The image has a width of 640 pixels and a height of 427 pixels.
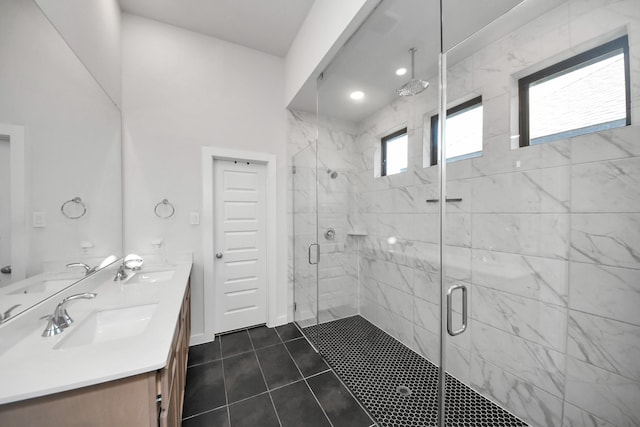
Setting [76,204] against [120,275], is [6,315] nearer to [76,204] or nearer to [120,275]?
[76,204]

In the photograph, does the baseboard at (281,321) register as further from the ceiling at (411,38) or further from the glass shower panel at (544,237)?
the ceiling at (411,38)

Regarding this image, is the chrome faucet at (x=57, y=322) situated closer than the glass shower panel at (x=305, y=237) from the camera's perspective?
Yes

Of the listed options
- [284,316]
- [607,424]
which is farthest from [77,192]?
[607,424]

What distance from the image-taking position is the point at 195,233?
96.0 inches

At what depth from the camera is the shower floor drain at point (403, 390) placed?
168 centimetres

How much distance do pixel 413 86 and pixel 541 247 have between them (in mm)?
1582

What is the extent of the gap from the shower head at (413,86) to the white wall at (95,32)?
2.26 metres

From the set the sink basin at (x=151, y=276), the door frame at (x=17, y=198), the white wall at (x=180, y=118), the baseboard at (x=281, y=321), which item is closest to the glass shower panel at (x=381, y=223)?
the baseboard at (x=281, y=321)

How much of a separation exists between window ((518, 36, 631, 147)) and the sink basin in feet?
9.52

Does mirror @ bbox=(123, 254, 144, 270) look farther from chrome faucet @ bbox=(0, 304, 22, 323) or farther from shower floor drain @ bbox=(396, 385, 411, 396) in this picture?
shower floor drain @ bbox=(396, 385, 411, 396)

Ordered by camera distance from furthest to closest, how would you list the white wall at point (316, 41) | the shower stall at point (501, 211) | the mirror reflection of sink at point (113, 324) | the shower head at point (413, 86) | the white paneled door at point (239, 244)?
the white paneled door at point (239, 244) → the shower head at point (413, 86) → the white wall at point (316, 41) → the shower stall at point (501, 211) → the mirror reflection of sink at point (113, 324)

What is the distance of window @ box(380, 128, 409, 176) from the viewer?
2285 mm

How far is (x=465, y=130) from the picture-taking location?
6.00 ft

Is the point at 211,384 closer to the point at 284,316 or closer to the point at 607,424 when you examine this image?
the point at 284,316
